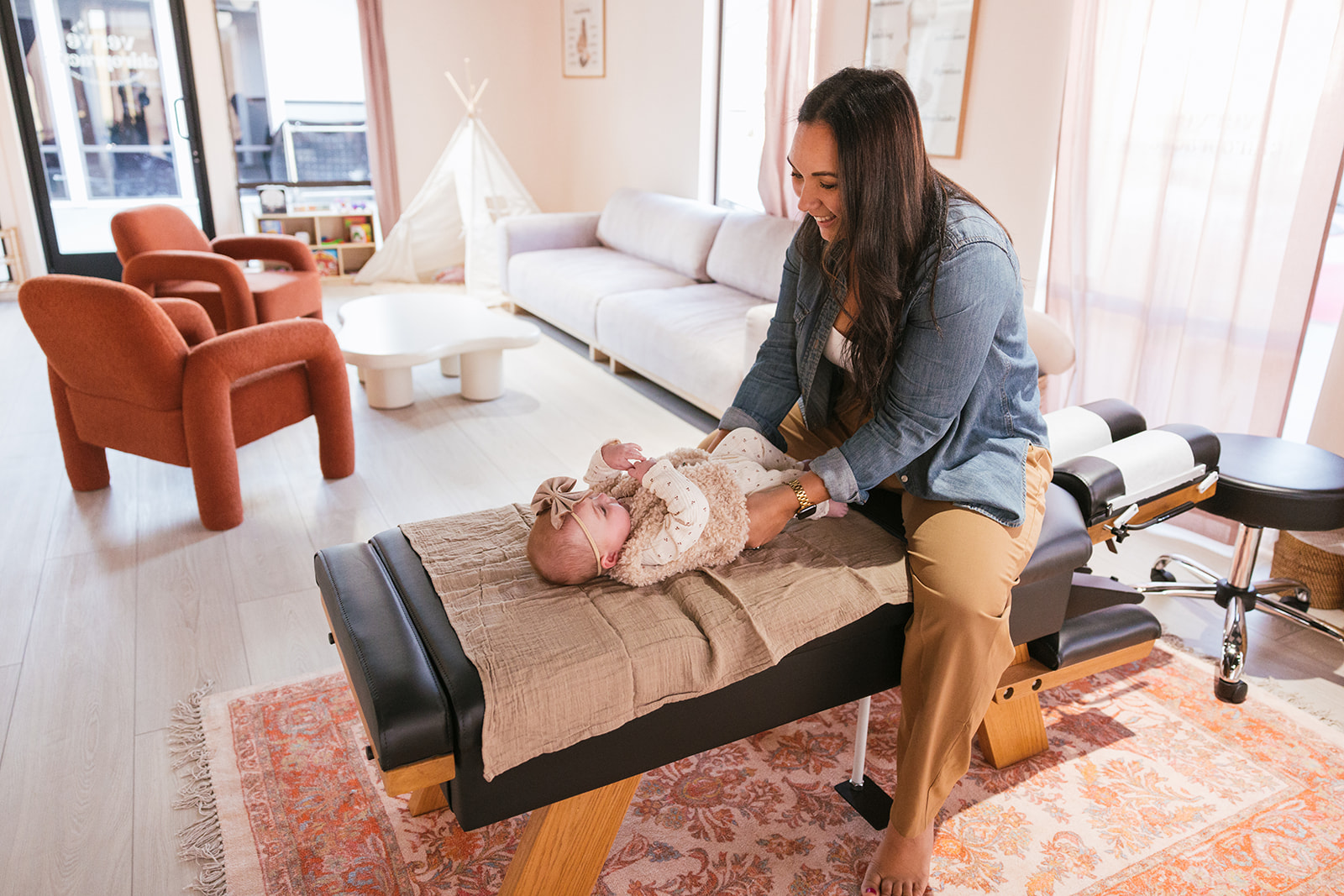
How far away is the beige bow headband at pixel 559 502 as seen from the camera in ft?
4.55

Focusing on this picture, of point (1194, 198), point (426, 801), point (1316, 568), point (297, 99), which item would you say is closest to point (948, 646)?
point (426, 801)

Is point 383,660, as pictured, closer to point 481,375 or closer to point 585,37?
point 481,375

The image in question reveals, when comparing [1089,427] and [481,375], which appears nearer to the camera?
[1089,427]

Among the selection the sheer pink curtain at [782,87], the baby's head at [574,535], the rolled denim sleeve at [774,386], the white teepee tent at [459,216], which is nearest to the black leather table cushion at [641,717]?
the baby's head at [574,535]

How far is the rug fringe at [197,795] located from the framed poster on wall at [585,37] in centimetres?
494

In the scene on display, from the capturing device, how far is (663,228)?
15.7 ft

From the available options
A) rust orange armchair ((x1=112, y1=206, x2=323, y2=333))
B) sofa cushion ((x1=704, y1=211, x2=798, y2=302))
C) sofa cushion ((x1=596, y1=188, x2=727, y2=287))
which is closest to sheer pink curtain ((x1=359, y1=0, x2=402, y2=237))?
sofa cushion ((x1=596, y1=188, x2=727, y2=287))

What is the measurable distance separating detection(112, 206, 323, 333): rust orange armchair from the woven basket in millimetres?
3835

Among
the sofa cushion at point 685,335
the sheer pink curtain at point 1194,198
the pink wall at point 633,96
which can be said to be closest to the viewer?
the sheer pink curtain at point 1194,198

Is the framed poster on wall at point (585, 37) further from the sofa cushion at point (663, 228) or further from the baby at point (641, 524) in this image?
the baby at point (641, 524)

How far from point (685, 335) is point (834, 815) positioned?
2.26 metres

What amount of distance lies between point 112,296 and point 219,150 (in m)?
4.12

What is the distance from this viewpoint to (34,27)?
545 centimetres

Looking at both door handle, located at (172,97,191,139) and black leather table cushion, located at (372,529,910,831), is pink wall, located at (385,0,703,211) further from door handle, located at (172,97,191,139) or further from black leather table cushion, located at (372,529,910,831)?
black leather table cushion, located at (372,529,910,831)
